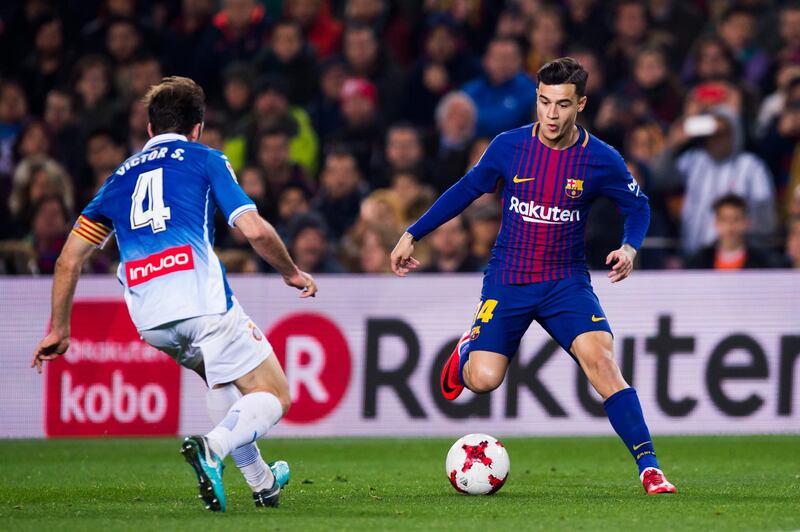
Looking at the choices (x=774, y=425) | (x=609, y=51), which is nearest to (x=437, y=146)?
(x=609, y=51)

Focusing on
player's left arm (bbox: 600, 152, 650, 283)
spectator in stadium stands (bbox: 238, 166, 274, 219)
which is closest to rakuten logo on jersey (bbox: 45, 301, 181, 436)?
spectator in stadium stands (bbox: 238, 166, 274, 219)

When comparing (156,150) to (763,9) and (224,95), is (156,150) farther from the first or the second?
(763,9)

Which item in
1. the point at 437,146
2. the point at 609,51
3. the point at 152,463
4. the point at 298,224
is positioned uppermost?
the point at 609,51

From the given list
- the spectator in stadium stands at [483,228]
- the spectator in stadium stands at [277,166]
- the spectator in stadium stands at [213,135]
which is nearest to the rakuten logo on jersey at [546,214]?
the spectator in stadium stands at [483,228]

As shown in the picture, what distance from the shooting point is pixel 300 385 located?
11.6 meters

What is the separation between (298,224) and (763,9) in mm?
6101

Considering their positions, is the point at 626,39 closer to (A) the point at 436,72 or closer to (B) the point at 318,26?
(A) the point at 436,72

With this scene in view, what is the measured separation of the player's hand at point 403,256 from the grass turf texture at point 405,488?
1236mm

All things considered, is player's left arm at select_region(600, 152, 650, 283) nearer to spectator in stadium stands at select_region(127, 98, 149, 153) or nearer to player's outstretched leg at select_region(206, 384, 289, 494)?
player's outstretched leg at select_region(206, 384, 289, 494)

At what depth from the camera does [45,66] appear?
16.0 metres

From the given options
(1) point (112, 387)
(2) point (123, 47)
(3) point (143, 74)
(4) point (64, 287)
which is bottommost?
(1) point (112, 387)

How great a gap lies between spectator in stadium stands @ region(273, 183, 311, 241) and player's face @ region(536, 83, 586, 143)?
590cm

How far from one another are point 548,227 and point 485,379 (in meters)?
0.92

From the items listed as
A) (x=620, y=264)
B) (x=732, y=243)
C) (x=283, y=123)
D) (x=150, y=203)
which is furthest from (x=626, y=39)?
(x=150, y=203)
